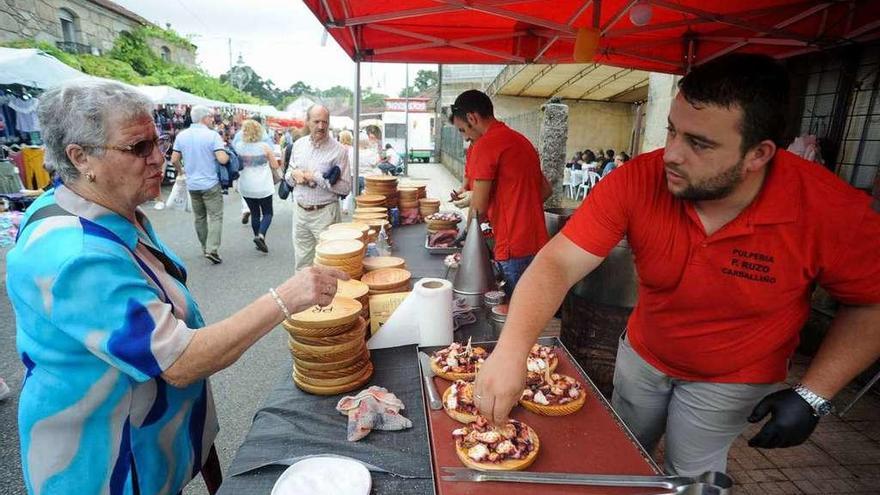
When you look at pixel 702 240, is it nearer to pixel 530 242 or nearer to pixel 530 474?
pixel 530 474

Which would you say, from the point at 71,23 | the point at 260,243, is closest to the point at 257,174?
the point at 260,243

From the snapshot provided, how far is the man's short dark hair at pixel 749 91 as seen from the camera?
1.26 m

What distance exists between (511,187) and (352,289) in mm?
1748

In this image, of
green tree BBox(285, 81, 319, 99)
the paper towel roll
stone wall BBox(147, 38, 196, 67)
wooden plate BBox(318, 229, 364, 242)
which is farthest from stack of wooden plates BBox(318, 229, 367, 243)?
green tree BBox(285, 81, 319, 99)

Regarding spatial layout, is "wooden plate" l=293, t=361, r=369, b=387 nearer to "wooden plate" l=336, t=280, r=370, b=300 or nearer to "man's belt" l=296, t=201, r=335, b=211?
"wooden plate" l=336, t=280, r=370, b=300

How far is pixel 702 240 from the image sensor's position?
145cm

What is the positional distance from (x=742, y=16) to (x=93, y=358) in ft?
15.2

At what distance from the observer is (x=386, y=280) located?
7.57 ft

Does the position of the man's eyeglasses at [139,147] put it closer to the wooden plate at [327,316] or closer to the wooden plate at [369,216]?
the wooden plate at [327,316]

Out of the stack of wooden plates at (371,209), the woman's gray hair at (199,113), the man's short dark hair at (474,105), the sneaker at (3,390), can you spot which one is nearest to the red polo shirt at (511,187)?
the man's short dark hair at (474,105)

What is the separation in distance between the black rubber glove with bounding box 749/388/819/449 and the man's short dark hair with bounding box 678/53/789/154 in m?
0.79

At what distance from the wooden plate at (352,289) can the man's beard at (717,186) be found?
Answer: 1.33m

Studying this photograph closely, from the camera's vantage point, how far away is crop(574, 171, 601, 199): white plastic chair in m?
12.0

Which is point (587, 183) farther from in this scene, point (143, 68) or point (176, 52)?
point (176, 52)
